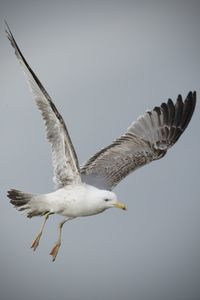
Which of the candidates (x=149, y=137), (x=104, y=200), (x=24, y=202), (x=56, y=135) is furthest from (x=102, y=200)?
(x=149, y=137)

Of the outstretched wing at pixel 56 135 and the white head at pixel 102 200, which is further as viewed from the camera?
the white head at pixel 102 200

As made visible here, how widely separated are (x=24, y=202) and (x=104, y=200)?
3.95ft

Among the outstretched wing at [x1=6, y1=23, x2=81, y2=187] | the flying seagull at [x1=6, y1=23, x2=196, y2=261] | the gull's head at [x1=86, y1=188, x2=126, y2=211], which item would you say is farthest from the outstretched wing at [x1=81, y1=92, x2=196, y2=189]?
the gull's head at [x1=86, y1=188, x2=126, y2=211]

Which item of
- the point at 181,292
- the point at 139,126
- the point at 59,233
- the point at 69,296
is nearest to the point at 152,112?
the point at 139,126

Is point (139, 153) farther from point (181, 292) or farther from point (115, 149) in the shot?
point (181, 292)

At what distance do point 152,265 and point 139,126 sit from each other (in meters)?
24.4

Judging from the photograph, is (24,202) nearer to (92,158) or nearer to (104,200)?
(104,200)

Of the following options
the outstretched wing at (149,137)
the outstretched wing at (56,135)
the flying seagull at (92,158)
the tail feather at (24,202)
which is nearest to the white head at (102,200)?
the flying seagull at (92,158)

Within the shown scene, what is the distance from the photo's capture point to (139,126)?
15.6 meters

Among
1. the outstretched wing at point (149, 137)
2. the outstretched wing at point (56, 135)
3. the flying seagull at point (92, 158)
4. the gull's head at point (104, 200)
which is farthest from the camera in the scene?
the outstretched wing at point (149, 137)

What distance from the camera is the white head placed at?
1263cm

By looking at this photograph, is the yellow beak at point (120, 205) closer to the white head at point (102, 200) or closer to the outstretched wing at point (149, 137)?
the white head at point (102, 200)

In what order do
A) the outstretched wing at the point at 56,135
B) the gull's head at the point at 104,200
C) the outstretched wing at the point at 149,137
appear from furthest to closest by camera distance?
the outstretched wing at the point at 149,137 < the gull's head at the point at 104,200 < the outstretched wing at the point at 56,135

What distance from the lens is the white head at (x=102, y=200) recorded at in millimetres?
12633
